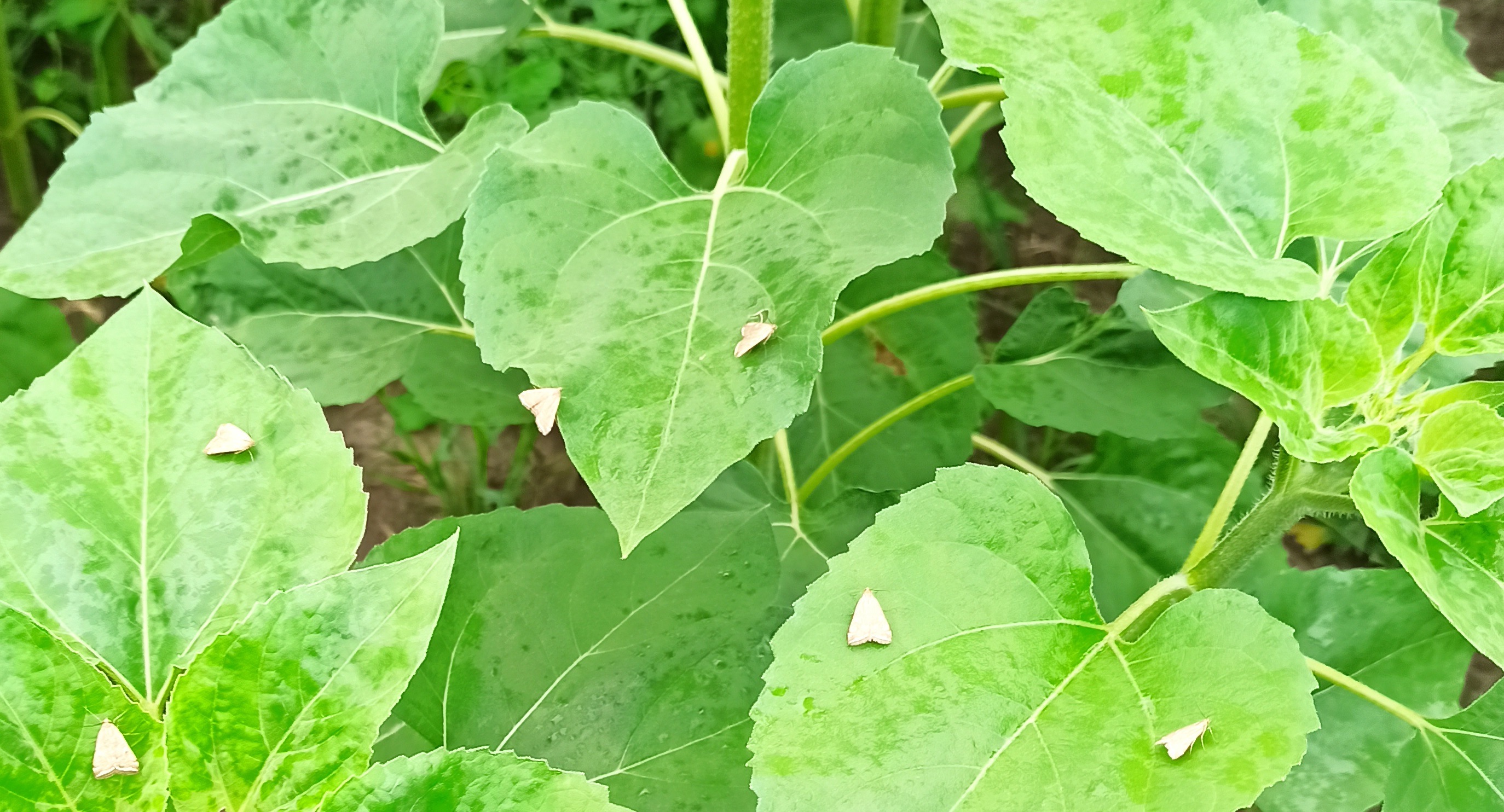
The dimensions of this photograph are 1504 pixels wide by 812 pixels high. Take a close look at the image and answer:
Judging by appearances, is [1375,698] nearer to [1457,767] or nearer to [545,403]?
[1457,767]

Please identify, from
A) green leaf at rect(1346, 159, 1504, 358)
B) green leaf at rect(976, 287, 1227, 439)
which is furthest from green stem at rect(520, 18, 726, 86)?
green leaf at rect(1346, 159, 1504, 358)

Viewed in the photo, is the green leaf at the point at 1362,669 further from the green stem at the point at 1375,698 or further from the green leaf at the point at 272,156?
the green leaf at the point at 272,156

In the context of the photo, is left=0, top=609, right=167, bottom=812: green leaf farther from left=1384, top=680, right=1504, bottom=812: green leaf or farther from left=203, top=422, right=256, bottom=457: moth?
left=1384, top=680, right=1504, bottom=812: green leaf

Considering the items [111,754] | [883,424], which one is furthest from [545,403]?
[883,424]

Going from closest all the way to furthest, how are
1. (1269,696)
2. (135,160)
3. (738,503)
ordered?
(1269,696)
(135,160)
(738,503)

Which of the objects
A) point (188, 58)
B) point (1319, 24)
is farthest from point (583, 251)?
point (1319, 24)

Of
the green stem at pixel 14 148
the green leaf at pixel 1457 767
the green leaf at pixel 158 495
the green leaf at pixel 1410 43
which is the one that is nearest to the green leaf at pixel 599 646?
the green leaf at pixel 158 495

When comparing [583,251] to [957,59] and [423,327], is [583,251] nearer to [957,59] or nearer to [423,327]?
[957,59]
